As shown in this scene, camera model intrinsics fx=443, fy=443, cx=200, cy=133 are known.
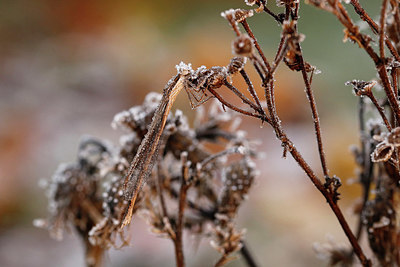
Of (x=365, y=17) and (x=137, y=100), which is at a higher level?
(x=137, y=100)

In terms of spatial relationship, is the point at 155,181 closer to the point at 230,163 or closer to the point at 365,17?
the point at 230,163

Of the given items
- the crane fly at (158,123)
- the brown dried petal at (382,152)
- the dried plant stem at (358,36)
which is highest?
the crane fly at (158,123)

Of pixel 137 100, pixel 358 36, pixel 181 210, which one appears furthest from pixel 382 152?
pixel 137 100

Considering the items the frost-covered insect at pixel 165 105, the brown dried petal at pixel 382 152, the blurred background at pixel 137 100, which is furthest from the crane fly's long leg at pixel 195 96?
the blurred background at pixel 137 100

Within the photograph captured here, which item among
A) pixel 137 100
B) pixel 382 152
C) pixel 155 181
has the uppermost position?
pixel 137 100

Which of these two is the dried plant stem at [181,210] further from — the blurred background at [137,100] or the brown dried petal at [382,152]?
the blurred background at [137,100]

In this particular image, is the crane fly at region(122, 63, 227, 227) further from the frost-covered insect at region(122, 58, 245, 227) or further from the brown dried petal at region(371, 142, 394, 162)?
the brown dried petal at region(371, 142, 394, 162)

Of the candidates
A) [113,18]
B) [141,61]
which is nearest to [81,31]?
[113,18]
